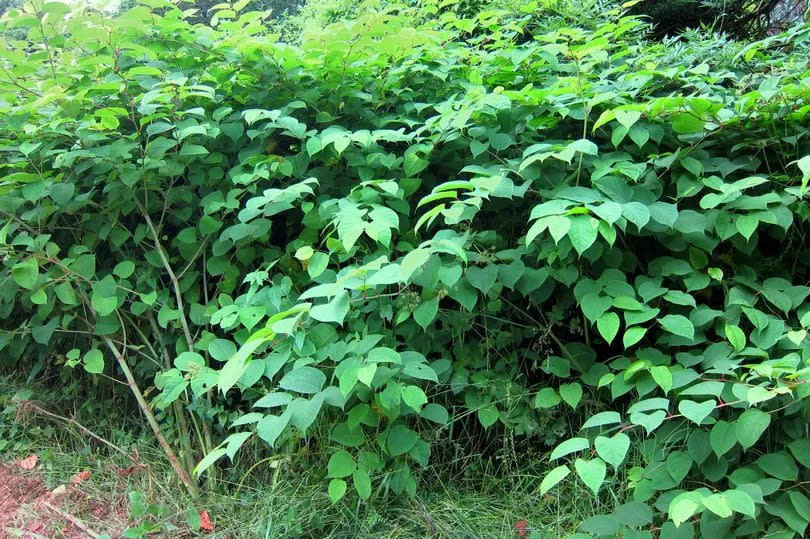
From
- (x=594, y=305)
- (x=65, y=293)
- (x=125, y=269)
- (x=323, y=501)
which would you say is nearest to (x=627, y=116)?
(x=594, y=305)

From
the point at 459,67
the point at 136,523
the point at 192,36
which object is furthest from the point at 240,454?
the point at 459,67

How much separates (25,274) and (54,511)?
0.96 metres

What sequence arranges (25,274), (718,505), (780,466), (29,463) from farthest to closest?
(29,463) → (25,274) → (780,466) → (718,505)

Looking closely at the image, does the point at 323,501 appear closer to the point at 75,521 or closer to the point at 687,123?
the point at 75,521

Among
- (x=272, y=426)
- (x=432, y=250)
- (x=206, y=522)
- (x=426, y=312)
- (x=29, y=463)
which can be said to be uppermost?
(x=432, y=250)

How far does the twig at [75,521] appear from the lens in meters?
2.15

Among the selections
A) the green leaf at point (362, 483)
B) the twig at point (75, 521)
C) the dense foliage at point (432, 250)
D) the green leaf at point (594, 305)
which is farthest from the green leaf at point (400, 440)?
the twig at point (75, 521)

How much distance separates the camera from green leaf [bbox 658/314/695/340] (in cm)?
178

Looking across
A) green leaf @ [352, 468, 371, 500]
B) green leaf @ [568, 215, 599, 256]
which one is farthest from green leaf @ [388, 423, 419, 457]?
green leaf @ [568, 215, 599, 256]

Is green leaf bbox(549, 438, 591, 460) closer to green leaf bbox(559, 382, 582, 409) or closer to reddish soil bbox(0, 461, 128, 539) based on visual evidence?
green leaf bbox(559, 382, 582, 409)

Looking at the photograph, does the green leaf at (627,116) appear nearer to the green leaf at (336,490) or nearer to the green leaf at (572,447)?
the green leaf at (572,447)

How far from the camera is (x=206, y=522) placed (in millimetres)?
2127

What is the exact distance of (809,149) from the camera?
203 cm

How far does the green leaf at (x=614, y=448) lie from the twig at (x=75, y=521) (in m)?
1.83
